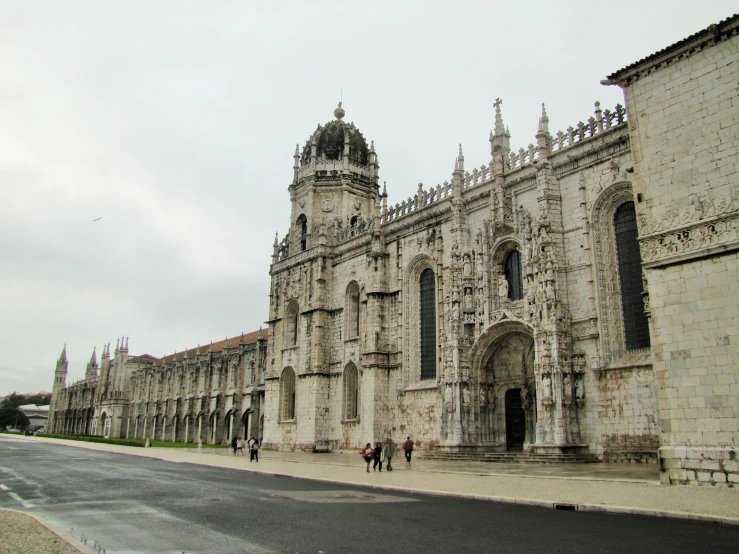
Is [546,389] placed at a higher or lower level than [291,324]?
lower

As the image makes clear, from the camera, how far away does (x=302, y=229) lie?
44.7 m

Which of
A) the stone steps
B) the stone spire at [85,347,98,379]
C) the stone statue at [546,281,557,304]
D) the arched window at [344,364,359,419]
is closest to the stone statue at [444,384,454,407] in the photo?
the stone steps

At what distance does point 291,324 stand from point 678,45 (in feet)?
100

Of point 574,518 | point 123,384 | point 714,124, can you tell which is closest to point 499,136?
point 714,124

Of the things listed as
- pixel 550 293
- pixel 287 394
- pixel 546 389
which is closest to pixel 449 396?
pixel 546 389

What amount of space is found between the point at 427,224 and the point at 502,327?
8.14 metres

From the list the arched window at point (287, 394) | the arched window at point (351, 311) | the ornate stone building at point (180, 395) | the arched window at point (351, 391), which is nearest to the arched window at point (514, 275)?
the arched window at point (351, 311)

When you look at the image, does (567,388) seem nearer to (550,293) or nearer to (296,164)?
(550,293)

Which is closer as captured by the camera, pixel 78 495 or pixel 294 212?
pixel 78 495

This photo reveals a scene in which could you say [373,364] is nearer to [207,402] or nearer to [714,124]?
[714,124]

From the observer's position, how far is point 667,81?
18141 mm

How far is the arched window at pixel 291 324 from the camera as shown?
42.6 metres

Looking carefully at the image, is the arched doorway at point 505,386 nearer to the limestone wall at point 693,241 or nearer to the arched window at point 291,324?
the limestone wall at point 693,241

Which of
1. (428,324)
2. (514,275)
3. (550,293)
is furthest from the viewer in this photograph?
(428,324)
